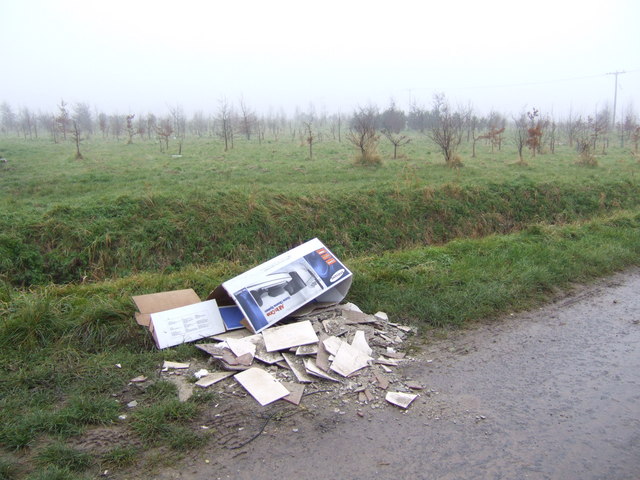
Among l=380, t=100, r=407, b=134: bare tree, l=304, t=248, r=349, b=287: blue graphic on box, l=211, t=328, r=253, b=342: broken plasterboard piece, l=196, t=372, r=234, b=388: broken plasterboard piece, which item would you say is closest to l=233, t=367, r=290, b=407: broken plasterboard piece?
l=196, t=372, r=234, b=388: broken plasterboard piece

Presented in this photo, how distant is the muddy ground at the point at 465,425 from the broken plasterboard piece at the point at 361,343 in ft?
1.18

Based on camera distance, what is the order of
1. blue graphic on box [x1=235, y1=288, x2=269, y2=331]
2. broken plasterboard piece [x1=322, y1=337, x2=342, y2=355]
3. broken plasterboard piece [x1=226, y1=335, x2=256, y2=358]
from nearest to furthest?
broken plasterboard piece [x1=226, y1=335, x2=256, y2=358]
broken plasterboard piece [x1=322, y1=337, x2=342, y2=355]
blue graphic on box [x1=235, y1=288, x2=269, y2=331]

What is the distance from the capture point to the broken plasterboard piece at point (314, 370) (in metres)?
3.79

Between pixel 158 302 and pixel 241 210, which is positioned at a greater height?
pixel 241 210

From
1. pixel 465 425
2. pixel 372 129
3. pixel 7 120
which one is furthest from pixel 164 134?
pixel 7 120

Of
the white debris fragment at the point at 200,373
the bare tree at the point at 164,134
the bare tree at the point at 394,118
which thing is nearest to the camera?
the white debris fragment at the point at 200,373

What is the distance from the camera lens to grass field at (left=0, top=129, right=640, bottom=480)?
→ 132 inches

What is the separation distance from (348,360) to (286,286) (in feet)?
3.53

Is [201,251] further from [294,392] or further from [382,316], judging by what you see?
[294,392]

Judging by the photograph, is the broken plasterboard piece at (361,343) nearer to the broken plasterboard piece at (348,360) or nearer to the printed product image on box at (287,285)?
the broken plasterboard piece at (348,360)

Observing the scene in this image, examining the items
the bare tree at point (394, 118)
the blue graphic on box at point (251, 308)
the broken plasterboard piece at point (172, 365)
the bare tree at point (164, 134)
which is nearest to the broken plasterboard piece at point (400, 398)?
the blue graphic on box at point (251, 308)

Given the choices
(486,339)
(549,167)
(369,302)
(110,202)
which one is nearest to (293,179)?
(110,202)

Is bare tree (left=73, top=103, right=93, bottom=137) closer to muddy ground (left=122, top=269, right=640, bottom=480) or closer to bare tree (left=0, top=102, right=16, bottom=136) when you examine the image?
bare tree (left=0, top=102, right=16, bottom=136)

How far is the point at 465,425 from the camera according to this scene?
10.6 ft
